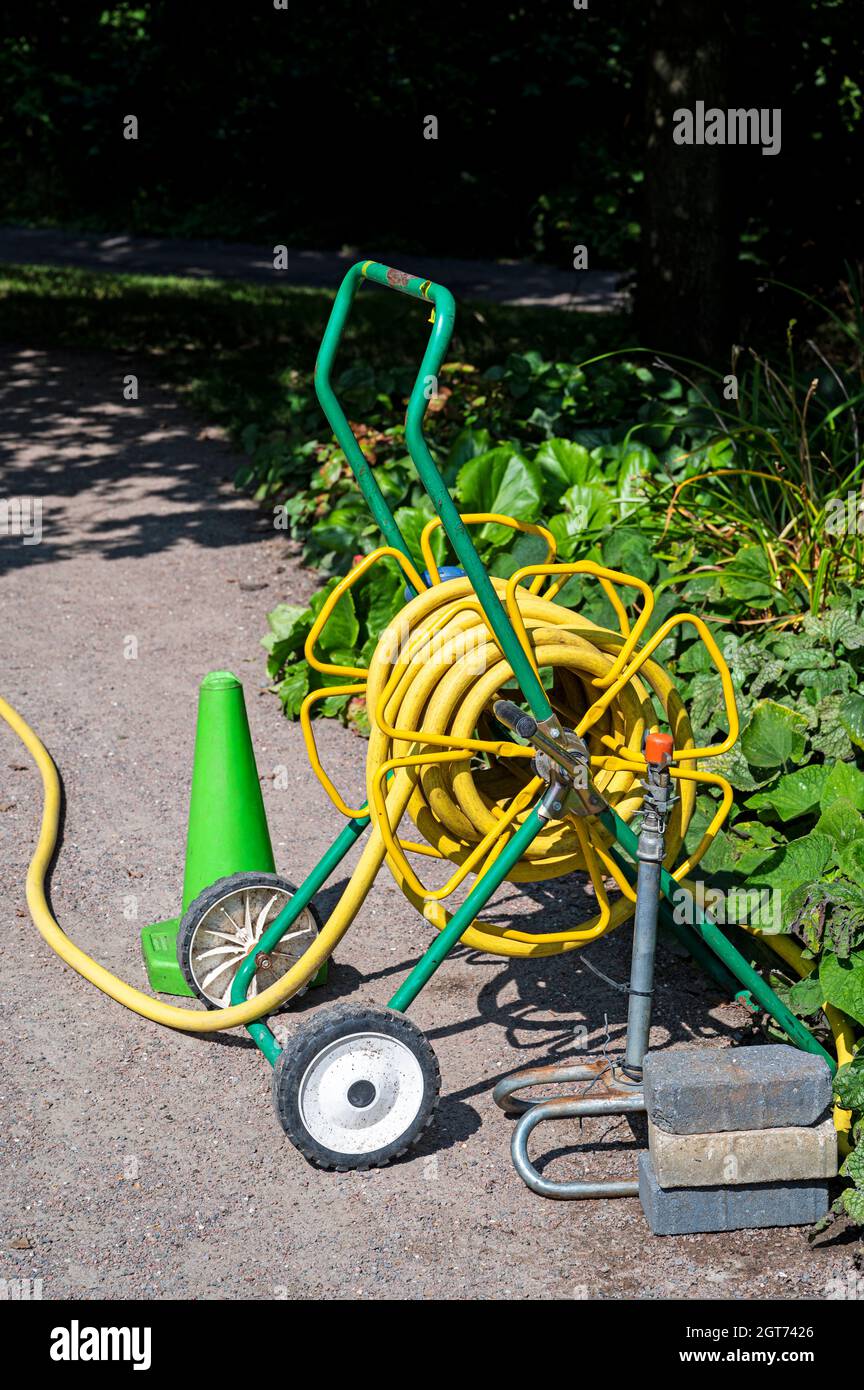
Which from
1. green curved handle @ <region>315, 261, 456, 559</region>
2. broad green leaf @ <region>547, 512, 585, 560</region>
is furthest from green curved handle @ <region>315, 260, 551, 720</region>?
broad green leaf @ <region>547, 512, 585, 560</region>

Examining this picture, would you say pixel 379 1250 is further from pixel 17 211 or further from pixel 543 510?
pixel 17 211

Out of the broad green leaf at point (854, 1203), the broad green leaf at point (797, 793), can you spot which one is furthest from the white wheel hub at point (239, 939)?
the broad green leaf at point (854, 1203)

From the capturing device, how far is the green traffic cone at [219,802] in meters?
3.84

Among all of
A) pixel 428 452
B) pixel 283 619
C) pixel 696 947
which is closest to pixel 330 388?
pixel 428 452

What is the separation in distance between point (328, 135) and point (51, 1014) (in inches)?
630

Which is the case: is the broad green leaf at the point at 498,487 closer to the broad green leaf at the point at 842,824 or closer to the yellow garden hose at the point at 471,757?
the yellow garden hose at the point at 471,757

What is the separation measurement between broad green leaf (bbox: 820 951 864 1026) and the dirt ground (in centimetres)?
49

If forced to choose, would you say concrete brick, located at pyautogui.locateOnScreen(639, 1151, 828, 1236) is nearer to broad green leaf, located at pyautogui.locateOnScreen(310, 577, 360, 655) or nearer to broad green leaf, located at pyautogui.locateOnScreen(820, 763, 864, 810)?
broad green leaf, located at pyautogui.locateOnScreen(820, 763, 864, 810)

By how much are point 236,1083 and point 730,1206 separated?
3.96 feet

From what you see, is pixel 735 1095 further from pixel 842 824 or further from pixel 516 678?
pixel 516 678

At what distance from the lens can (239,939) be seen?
375 cm

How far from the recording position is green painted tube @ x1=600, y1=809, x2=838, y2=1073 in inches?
124

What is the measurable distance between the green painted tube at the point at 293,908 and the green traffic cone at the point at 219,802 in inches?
11.9

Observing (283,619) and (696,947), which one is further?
(283,619)
